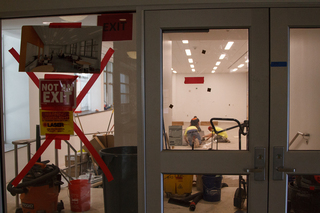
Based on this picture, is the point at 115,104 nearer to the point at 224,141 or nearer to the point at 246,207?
the point at 224,141

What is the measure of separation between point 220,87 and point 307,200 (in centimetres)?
99

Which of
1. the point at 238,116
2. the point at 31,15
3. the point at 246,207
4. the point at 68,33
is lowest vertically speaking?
the point at 246,207

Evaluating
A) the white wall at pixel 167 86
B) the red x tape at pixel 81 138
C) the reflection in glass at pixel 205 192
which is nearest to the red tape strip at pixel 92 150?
the red x tape at pixel 81 138

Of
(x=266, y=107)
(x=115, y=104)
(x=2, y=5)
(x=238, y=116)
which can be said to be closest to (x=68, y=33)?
(x=2, y=5)

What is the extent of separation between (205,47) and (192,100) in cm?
40

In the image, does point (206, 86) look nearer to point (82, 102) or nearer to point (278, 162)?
point (278, 162)

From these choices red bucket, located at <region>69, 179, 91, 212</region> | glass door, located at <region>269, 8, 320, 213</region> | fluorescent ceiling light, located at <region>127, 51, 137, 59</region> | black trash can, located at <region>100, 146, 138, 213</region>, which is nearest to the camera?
glass door, located at <region>269, 8, 320, 213</region>

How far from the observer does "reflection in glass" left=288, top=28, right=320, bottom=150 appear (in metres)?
1.41

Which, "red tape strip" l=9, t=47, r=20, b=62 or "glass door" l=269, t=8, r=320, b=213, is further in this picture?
"red tape strip" l=9, t=47, r=20, b=62

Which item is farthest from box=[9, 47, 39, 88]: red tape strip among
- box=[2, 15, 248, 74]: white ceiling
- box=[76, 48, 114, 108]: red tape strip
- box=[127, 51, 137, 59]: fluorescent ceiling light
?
box=[127, 51, 137, 59]: fluorescent ceiling light

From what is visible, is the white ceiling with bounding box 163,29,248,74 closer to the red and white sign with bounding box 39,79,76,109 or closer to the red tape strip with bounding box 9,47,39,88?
the red and white sign with bounding box 39,79,76,109

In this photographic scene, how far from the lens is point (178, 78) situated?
1.51 m

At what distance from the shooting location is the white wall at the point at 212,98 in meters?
1.46

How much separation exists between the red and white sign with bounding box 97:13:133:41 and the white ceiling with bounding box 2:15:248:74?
0.06 metres
